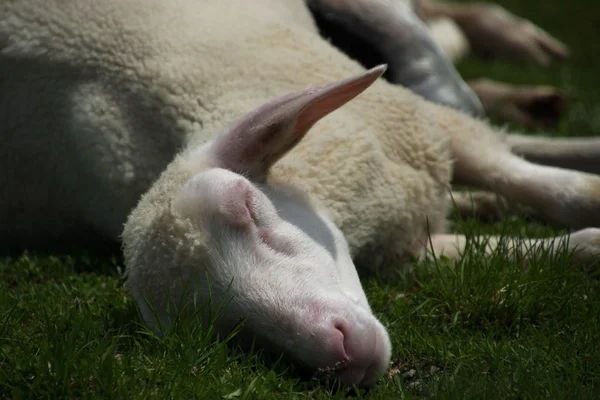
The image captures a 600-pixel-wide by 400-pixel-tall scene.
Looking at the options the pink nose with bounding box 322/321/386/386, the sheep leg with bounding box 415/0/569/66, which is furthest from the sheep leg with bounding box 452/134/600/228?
the sheep leg with bounding box 415/0/569/66

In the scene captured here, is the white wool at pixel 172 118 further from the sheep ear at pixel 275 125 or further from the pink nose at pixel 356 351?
the pink nose at pixel 356 351

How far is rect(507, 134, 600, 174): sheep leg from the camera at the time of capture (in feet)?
16.1

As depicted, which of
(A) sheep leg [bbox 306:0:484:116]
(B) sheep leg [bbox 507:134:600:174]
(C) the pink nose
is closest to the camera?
(C) the pink nose

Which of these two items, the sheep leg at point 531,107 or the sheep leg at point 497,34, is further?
the sheep leg at point 497,34

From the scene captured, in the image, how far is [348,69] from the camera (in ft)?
13.5

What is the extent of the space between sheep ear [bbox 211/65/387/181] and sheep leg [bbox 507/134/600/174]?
84.7 inches

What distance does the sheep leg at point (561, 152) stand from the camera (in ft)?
16.1

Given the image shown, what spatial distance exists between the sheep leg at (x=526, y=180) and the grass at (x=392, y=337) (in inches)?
5.4

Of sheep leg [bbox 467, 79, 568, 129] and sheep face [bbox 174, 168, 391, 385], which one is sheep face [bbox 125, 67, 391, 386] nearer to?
sheep face [bbox 174, 168, 391, 385]

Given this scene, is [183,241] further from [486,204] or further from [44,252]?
[486,204]

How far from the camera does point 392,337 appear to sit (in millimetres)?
3047

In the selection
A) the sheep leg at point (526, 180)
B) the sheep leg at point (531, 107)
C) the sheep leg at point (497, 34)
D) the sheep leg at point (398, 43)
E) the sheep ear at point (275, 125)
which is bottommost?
the sheep leg at point (497, 34)

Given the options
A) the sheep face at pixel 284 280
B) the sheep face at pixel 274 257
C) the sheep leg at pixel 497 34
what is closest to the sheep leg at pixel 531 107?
the sheep leg at pixel 497 34

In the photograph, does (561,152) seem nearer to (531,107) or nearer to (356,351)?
(531,107)
